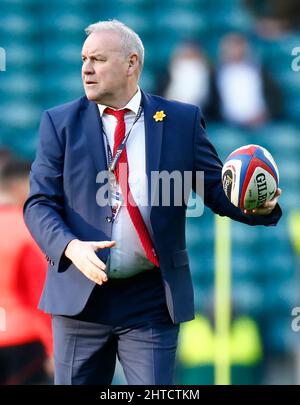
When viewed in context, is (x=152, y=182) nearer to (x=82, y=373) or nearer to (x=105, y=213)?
(x=105, y=213)

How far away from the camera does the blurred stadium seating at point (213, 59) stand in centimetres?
809

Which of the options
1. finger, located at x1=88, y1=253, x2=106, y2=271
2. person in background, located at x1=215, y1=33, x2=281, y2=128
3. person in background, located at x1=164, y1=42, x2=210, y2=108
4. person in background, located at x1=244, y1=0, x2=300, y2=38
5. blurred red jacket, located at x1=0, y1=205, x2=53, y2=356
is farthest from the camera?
person in background, located at x1=244, y1=0, x2=300, y2=38

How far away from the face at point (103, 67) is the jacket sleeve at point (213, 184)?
0.35 meters

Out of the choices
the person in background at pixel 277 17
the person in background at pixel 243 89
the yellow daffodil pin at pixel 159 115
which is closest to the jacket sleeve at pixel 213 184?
the yellow daffodil pin at pixel 159 115

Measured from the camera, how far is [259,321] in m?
7.87

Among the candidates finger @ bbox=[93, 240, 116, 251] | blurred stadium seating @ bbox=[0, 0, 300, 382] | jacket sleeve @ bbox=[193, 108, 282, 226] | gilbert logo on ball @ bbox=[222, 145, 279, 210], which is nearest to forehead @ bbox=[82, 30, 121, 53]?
jacket sleeve @ bbox=[193, 108, 282, 226]

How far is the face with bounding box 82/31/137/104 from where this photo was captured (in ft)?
12.0

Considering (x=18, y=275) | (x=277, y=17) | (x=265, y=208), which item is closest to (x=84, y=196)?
(x=265, y=208)

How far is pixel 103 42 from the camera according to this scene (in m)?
3.69

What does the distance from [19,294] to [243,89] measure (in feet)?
9.56

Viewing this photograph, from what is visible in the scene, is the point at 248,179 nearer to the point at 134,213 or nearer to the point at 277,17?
the point at 134,213

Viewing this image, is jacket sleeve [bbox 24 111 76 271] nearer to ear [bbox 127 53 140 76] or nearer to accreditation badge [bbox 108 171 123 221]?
accreditation badge [bbox 108 171 123 221]

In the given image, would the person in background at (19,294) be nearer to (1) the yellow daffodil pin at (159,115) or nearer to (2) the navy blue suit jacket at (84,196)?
(2) the navy blue suit jacket at (84,196)
